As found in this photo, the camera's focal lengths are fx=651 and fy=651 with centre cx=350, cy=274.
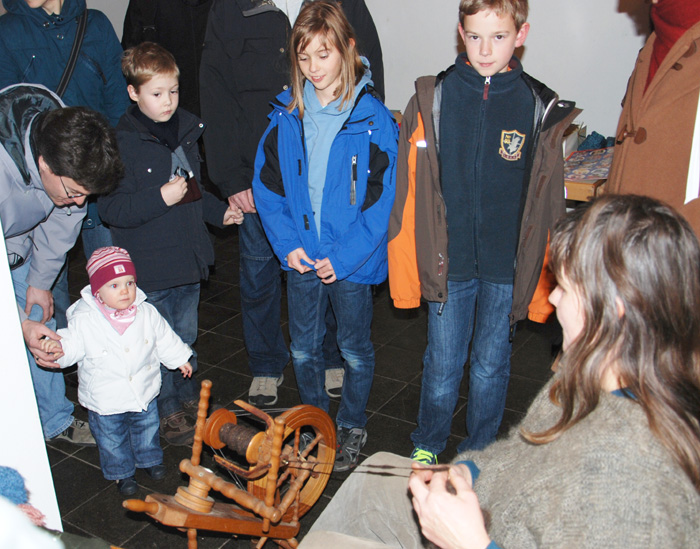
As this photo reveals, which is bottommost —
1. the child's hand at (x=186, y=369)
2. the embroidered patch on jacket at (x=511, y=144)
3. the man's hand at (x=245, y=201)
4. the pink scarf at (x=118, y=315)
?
the child's hand at (x=186, y=369)

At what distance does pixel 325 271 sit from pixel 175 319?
2.67 ft

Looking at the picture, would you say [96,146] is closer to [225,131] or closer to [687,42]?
[225,131]

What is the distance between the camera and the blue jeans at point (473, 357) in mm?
2422

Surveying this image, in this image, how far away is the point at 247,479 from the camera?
5.81ft

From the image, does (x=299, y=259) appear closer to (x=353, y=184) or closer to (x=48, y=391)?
(x=353, y=184)

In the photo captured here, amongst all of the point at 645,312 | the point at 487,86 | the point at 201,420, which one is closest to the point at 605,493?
the point at 645,312

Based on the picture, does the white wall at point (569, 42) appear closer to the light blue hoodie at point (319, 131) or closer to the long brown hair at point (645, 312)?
the light blue hoodie at point (319, 131)

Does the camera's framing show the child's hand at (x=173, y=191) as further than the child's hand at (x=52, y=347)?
Yes

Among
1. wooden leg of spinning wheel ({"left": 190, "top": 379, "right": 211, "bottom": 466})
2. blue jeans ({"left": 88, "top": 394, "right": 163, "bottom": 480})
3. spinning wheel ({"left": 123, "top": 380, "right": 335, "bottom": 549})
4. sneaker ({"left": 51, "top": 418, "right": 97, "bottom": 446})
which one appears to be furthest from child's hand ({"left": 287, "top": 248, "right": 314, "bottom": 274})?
sneaker ({"left": 51, "top": 418, "right": 97, "bottom": 446})

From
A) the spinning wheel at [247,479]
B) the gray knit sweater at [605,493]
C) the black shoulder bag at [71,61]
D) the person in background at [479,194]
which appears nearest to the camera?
the gray knit sweater at [605,493]

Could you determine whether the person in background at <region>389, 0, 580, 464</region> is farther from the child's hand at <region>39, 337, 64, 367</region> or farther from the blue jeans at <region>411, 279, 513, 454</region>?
the child's hand at <region>39, 337, 64, 367</region>

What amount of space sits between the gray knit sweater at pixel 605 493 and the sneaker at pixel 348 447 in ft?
4.78

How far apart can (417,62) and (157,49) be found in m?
2.41

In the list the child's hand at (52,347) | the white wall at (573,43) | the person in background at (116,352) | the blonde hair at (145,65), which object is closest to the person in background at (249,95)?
the blonde hair at (145,65)
